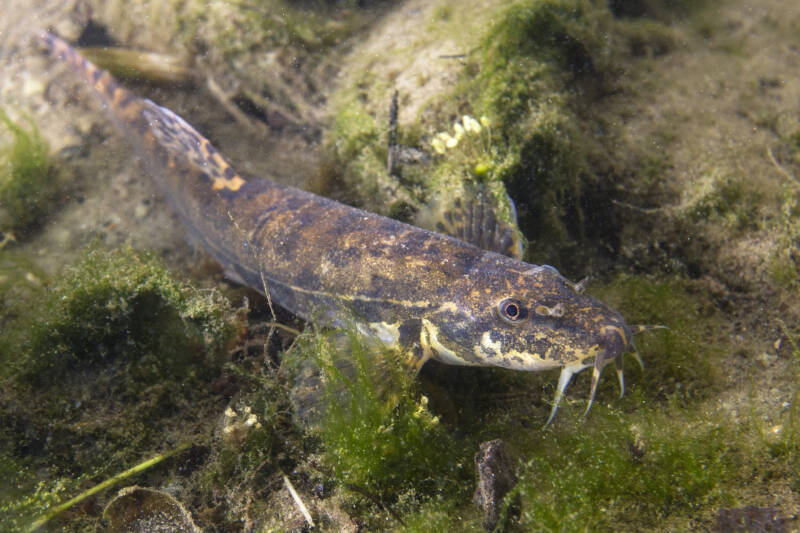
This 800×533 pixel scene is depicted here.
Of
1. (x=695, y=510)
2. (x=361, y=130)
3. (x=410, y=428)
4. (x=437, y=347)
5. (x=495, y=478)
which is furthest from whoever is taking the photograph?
(x=361, y=130)

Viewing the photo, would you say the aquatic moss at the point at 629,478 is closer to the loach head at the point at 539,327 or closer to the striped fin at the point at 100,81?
the loach head at the point at 539,327

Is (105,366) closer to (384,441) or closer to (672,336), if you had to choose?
(384,441)

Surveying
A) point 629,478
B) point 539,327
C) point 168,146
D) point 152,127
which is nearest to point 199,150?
point 168,146

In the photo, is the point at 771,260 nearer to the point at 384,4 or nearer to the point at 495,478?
the point at 495,478

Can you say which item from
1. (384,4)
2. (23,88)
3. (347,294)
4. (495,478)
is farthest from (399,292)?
(23,88)

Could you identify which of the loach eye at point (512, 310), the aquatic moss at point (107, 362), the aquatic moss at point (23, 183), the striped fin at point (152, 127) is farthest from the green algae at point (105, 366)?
the loach eye at point (512, 310)

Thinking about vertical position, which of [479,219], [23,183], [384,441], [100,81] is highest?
[100,81]

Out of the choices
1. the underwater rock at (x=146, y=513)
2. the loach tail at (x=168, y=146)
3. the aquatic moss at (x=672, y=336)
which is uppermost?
the loach tail at (x=168, y=146)
